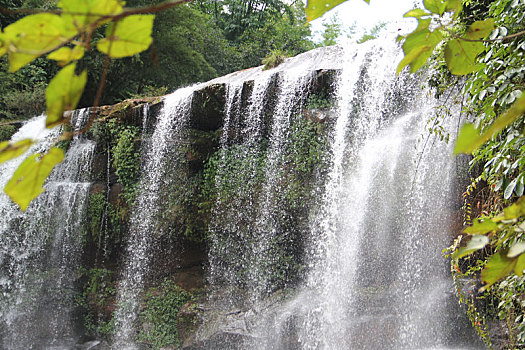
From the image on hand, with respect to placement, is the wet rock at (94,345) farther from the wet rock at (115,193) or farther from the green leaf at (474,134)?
the green leaf at (474,134)

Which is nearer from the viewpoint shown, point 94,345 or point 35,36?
point 35,36

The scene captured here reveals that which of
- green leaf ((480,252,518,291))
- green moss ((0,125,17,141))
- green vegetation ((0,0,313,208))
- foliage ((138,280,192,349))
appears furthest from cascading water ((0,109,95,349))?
green leaf ((480,252,518,291))

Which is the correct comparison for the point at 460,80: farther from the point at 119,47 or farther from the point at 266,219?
the point at 119,47

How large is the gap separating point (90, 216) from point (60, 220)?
533 mm

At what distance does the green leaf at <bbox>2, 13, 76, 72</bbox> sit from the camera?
39 centimetres

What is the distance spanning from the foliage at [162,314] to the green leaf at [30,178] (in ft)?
22.1

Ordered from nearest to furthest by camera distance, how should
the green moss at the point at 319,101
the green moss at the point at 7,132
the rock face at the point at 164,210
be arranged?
the green moss at the point at 319,101, the rock face at the point at 164,210, the green moss at the point at 7,132

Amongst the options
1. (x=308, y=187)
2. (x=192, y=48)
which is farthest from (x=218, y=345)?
(x=192, y=48)

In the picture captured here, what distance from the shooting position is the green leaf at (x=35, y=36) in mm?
391

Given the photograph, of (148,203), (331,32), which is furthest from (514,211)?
(331,32)

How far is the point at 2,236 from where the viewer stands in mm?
7672

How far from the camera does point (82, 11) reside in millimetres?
391

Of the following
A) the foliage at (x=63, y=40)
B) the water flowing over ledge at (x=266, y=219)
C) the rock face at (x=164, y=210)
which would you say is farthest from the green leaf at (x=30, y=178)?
the rock face at (x=164, y=210)

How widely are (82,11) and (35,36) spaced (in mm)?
50
